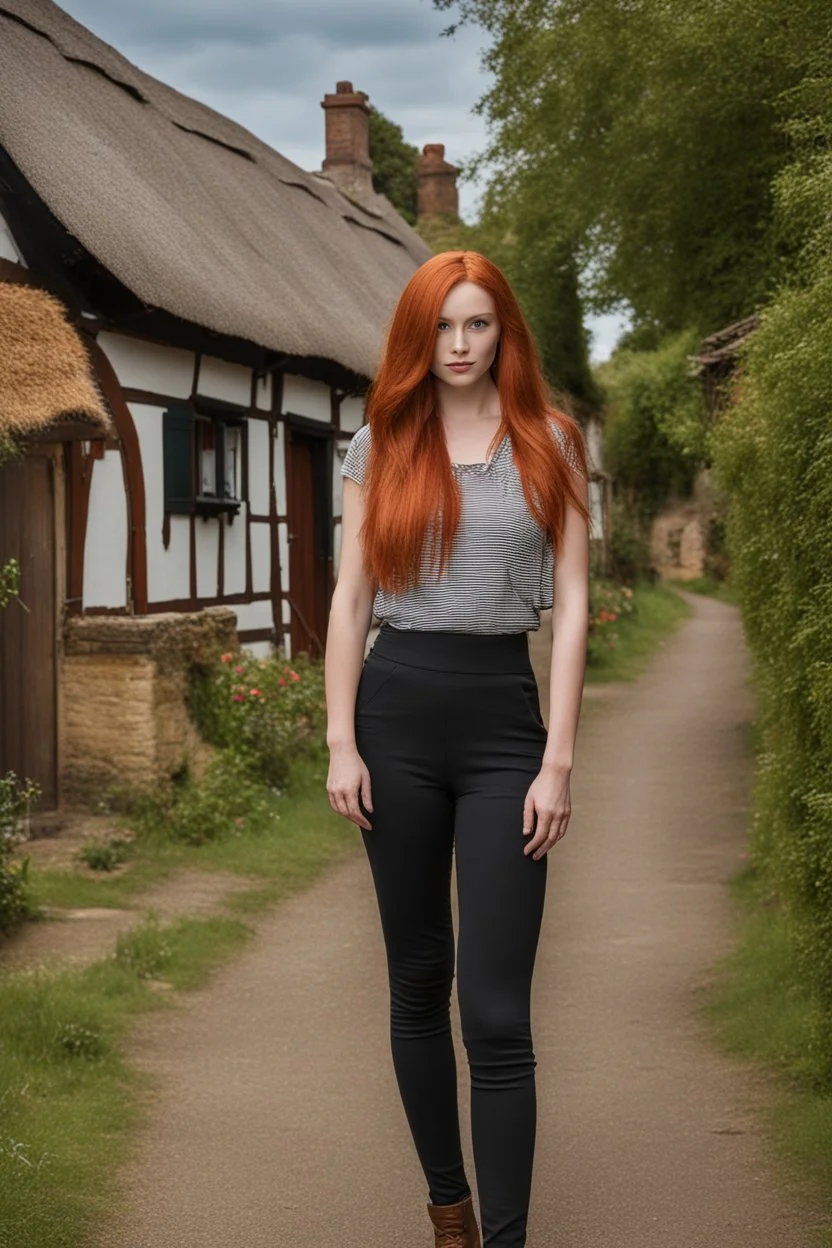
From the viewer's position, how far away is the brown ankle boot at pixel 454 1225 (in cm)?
321

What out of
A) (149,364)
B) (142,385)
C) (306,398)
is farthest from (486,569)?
(306,398)

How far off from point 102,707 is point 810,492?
5.80 meters

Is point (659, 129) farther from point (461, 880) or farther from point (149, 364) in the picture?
point (461, 880)

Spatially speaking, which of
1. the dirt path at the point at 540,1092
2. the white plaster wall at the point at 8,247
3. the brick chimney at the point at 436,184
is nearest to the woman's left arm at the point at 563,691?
the dirt path at the point at 540,1092

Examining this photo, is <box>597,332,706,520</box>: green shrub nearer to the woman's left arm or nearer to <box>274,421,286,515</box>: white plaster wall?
<box>274,421,286,515</box>: white plaster wall

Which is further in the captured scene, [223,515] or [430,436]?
[223,515]

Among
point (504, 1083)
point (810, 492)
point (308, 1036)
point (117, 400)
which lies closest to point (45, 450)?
point (117, 400)

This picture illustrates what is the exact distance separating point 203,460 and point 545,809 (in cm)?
892

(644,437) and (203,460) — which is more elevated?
(644,437)

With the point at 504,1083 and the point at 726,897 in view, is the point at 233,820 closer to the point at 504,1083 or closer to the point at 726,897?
the point at 726,897

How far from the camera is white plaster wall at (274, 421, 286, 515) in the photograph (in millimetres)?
13133

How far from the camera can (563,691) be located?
3.10 meters

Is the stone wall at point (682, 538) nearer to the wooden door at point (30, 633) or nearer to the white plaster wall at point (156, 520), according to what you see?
the white plaster wall at point (156, 520)

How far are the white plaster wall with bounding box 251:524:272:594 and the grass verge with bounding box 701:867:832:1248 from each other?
608 centimetres
